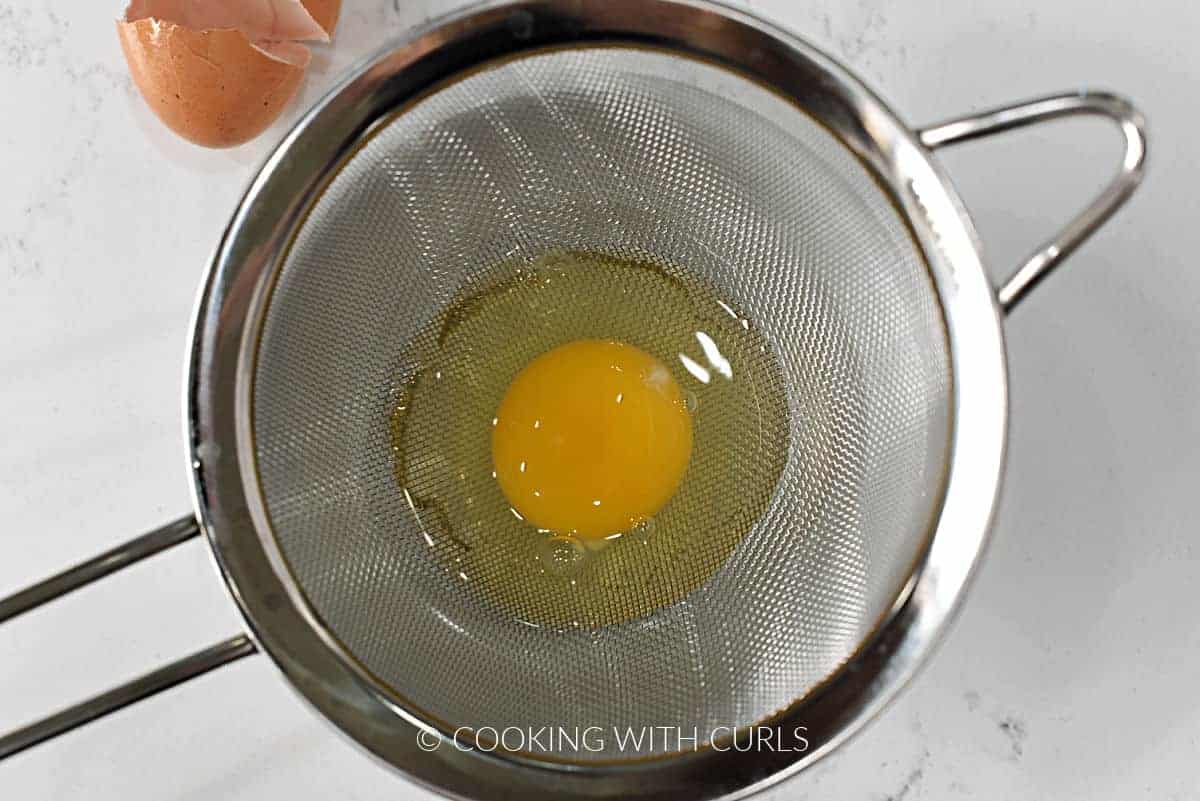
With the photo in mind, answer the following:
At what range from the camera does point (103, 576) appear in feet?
2.37

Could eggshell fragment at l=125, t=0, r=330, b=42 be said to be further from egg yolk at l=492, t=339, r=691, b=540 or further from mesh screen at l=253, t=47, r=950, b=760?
egg yolk at l=492, t=339, r=691, b=540

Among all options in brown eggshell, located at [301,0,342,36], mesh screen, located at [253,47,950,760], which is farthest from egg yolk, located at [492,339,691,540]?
brown eggshell, located at [301,0,342,36]

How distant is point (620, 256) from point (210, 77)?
38cm

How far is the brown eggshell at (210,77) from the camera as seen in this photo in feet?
2.68

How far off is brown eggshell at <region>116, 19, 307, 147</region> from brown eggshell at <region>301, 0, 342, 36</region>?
0.13 feet

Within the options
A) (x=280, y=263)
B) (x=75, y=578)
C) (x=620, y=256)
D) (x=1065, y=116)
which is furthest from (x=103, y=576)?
(x=1065, y=116)

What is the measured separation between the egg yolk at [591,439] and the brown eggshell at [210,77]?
12.8 inches

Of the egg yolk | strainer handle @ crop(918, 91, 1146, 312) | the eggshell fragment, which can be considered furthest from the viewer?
the egg yolk

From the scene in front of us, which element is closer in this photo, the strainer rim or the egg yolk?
the strainer rim

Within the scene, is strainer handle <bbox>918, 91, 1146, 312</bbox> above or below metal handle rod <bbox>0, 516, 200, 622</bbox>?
above

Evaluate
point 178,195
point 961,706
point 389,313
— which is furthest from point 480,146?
point 961,706

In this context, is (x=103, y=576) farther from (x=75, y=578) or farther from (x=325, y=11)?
(x=325, y=11)

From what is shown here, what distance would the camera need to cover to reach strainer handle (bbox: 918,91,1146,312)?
2.25ft

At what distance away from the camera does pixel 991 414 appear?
75 cm
